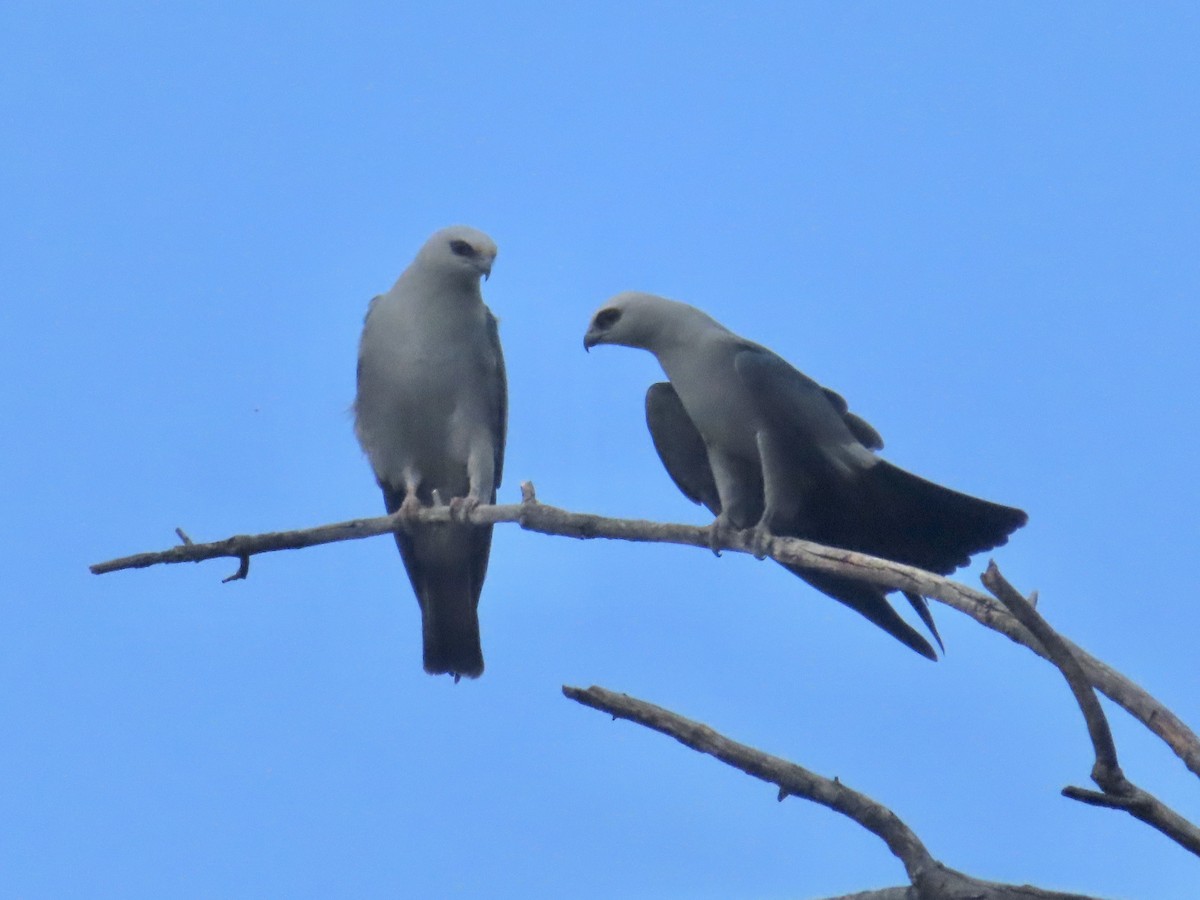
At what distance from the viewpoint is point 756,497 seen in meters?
7.68

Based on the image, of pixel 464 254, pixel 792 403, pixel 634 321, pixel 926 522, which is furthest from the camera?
pixel 464 254

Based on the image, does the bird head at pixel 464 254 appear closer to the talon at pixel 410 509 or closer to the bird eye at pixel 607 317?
the bird eye at pixel 607 317

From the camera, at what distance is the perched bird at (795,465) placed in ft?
22.4

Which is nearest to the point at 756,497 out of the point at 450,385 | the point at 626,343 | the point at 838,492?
the point at 838,492

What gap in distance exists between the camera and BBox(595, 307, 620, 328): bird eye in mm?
8010

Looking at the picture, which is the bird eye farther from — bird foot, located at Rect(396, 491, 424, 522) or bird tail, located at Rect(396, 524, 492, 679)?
bird tail, located at Rect(396, 524, 492, 679)

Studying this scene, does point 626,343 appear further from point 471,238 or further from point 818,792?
point 818,792

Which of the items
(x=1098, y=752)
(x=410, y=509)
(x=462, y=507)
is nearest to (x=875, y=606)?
(x=462, y=507)

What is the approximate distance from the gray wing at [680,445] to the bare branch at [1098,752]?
367 centimetres

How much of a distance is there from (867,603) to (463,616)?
2.73 m

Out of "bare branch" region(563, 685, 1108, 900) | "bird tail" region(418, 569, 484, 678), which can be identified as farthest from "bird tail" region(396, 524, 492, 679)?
"bare branch" region(563, 685, 1108, 900)

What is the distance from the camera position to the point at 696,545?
681 centimetres

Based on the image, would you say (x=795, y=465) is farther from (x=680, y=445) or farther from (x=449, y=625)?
(x=449, y=625)

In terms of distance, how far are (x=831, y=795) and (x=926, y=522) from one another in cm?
229
